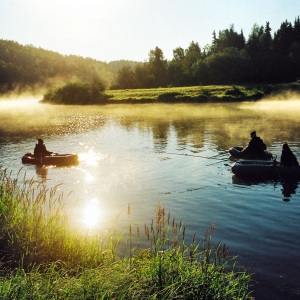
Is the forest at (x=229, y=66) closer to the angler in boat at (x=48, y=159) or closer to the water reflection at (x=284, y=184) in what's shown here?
the angler in boat at (x=48, y=159)

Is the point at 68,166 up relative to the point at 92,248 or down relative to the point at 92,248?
down

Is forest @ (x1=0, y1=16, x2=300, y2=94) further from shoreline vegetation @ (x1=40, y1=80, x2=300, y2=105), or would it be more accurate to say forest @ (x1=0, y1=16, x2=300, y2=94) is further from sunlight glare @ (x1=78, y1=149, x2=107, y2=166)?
sunlight glare @ (x1=78, y1=149, x2=107, y2=166)

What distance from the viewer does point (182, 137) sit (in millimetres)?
36531

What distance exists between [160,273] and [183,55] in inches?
5960

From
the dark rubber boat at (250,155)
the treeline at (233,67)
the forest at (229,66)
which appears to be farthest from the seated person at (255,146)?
the treeline at (233,67)

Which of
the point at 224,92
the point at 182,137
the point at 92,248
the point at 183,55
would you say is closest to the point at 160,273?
the point at 92,248

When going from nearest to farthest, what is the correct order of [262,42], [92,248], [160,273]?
[160,273] < [92,248] < [262,42]

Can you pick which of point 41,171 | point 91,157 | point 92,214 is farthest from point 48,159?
point 92,214

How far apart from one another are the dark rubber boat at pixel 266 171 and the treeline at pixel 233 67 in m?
97.5

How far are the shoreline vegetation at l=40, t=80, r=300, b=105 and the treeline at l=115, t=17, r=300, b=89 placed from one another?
19260 mm

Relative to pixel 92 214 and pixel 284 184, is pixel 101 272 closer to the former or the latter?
pixel 92 214

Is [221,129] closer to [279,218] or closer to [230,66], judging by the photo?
[279,218]

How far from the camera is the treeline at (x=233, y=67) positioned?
4508 inches

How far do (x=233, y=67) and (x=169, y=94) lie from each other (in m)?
36.9
